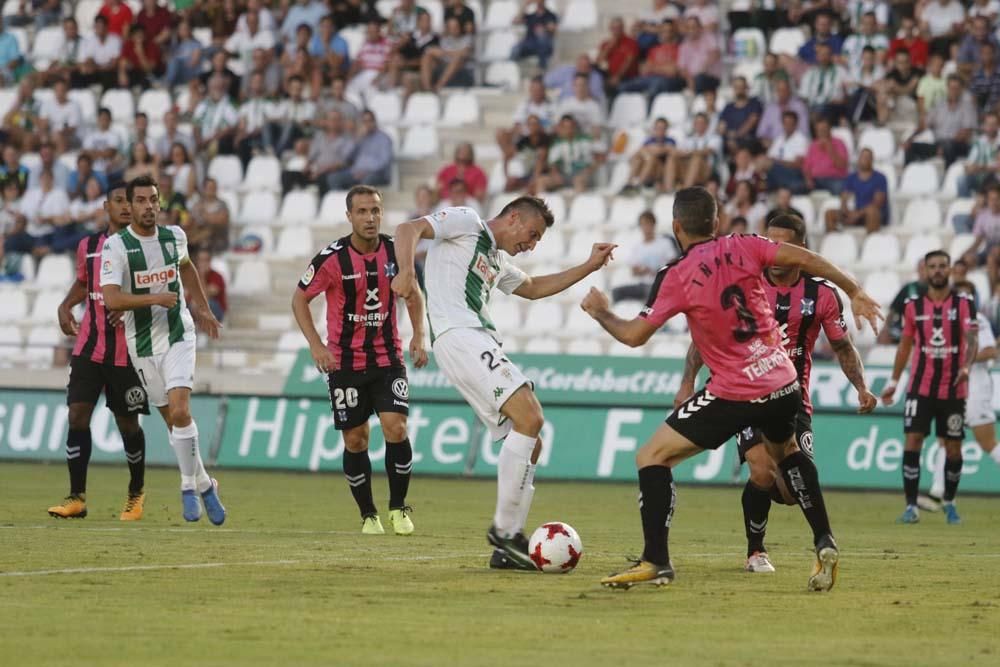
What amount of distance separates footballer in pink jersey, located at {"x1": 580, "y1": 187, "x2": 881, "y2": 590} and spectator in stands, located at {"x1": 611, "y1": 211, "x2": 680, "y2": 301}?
1406 centimetres

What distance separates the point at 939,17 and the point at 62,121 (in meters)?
14.4

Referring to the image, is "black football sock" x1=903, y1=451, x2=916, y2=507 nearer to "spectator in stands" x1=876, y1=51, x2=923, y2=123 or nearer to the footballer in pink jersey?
the footballer in pink jersey

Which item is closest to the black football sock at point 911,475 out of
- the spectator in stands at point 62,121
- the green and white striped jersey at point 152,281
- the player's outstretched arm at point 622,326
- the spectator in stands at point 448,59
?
the green and white striped jersey at point 152,281

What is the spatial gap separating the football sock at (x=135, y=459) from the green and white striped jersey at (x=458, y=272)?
4.39m

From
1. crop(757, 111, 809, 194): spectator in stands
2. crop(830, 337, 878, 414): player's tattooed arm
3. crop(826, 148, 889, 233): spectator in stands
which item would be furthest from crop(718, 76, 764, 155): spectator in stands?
crop(830, 337, 878, 414): player's tattooed arm

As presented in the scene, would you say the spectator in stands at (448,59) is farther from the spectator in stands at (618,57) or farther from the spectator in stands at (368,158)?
the spectator in stands at (618,57)

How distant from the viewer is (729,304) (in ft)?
32.7

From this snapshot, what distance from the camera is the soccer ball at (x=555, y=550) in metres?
10.8

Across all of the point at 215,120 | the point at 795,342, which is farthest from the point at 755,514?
the point at 215,120

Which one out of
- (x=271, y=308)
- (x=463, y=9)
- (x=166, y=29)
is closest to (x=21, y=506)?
(x=271, y=308)

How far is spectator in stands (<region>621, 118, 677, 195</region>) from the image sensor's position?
2577 centimetres

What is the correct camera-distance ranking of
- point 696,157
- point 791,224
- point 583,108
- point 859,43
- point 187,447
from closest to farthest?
point 791,224 < point 187,447 < point 696,157 < point 859,43 < point 583,108

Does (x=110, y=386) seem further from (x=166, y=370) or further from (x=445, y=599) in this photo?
(x=445, y=599)

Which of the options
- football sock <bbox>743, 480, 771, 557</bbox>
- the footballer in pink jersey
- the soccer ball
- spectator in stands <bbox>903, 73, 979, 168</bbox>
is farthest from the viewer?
spectator in stands <bbox>903, 73, 979, 168</bbox>
